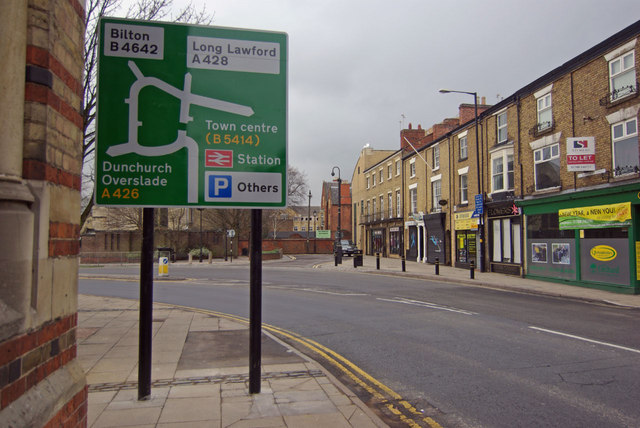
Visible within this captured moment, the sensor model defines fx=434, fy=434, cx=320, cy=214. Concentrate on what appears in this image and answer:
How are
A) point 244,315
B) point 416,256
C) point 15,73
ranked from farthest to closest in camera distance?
point 416,256 → point 244,315 → point 15,73

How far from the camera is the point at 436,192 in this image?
95.5ft

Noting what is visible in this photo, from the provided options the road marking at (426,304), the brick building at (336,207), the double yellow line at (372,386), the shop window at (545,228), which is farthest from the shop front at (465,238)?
the brick building at (336,207)

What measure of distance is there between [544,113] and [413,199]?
1513 centimetres

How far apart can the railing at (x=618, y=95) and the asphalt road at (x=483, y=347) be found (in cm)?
710

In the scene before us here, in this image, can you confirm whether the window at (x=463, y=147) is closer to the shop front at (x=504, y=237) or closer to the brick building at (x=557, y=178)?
the brick building at (x=557, y=178)

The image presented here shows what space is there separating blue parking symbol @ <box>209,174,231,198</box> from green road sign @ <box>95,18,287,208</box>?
0.01 metres

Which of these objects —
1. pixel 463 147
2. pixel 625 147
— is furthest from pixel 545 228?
pixel 463 147

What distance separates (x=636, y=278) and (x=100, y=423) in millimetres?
15707

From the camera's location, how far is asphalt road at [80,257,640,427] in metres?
4.61

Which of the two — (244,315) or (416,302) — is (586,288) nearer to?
(416,302)

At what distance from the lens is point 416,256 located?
107 ft

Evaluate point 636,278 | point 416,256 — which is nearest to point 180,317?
point 636,278

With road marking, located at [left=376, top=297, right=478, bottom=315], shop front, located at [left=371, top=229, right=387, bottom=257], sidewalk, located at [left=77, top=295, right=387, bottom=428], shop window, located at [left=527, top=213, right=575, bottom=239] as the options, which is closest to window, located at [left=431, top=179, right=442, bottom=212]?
shop window, located at [left=527, top=213, right=575, bottom=239]

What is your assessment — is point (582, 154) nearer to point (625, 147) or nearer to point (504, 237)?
point (625, 147)
